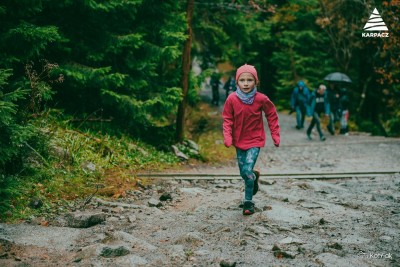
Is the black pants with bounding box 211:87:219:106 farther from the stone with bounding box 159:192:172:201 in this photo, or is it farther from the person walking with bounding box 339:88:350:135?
the stone with bounding box 159:192:172:201

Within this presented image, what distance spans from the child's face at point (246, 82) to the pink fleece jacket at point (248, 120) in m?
0.18

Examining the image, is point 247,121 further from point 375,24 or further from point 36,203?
point 375,24

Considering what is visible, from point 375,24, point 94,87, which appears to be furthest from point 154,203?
point 375,24

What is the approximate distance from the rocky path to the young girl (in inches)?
26.9

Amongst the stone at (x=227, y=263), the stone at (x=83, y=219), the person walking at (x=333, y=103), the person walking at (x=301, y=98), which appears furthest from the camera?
the person walking at (x=301, y=98)

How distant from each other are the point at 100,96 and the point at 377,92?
64.6 feet

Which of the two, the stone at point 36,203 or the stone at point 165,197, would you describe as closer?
the stone at point 36,203

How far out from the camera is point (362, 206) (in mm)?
6973

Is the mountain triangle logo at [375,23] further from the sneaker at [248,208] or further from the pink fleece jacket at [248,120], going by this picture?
the sneaker at [248,208]

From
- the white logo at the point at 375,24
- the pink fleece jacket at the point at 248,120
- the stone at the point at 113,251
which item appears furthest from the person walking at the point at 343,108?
the stone at the point at 113,251

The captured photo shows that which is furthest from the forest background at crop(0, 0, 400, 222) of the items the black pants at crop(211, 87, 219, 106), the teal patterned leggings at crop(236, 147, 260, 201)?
the black pants at crop(211, 87, 219, 106)

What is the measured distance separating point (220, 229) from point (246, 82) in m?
2.20

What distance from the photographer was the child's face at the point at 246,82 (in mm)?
6391

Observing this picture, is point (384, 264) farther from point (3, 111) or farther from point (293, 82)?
point (293, 82)
